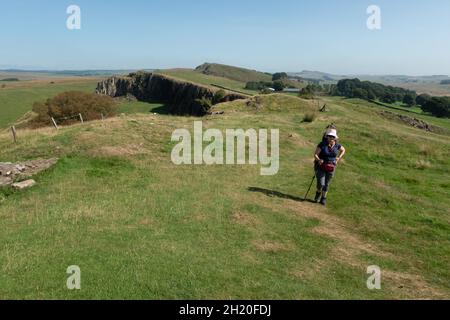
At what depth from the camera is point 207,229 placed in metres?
10.9

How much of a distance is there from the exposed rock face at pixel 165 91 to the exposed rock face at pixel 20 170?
65.6 meters

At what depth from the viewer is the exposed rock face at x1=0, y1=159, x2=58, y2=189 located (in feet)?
47.7

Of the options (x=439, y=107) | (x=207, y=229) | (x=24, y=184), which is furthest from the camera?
(x=439, y=107)

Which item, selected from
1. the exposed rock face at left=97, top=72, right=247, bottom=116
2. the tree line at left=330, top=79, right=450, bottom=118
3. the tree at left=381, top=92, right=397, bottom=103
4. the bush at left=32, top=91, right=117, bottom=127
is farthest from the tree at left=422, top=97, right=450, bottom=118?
the bush at left=32, top=91, right=117, bottom=127

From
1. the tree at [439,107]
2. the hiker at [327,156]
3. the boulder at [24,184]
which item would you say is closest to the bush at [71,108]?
the boulder at [24,184]

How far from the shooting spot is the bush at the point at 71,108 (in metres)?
55.4

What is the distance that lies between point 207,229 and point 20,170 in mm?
9158

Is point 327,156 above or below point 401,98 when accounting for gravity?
below

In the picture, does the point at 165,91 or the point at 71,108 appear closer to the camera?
the point at 71,108

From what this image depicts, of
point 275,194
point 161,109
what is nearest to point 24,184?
point 275,194

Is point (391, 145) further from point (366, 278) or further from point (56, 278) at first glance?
point (56, 278)

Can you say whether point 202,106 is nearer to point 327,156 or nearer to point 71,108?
point 71,108

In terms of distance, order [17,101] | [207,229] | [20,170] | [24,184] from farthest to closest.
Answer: [17,101]
[20,170]
[24,184]
[207,229]
